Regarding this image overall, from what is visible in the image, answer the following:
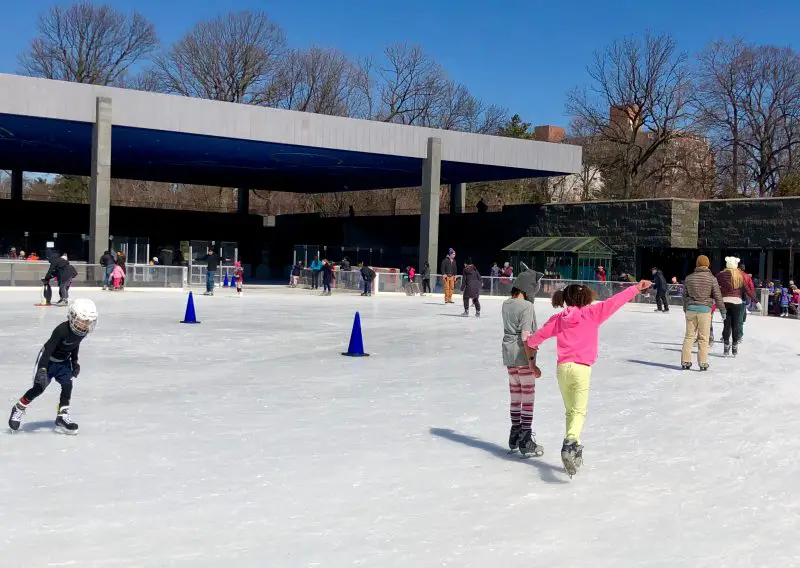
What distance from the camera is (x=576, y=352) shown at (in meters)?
6.78

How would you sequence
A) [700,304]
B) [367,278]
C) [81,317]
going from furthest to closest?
[367,278]
[700,304]
[81,317]

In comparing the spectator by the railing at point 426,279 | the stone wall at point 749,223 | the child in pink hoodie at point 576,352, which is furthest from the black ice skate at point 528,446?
the stone wall at point 749,223

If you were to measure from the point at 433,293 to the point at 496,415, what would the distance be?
29.4 metres

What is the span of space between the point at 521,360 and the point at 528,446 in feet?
2.27

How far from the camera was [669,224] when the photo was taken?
40.0 meters

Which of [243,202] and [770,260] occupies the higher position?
[243,202]

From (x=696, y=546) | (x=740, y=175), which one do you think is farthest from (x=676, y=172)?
(x=696, y=546)

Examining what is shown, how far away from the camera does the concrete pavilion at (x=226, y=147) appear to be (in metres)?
33.9

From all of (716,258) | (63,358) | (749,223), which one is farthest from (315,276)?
(63,358)

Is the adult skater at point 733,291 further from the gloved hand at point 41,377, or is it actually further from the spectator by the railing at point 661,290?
the spectator by the railing at point 661,290

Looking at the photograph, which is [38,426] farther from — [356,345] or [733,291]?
[733,291]

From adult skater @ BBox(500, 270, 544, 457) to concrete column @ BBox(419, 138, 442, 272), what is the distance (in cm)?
3341

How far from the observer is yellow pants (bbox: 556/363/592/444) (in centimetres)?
675

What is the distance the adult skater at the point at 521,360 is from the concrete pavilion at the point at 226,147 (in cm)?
2860
